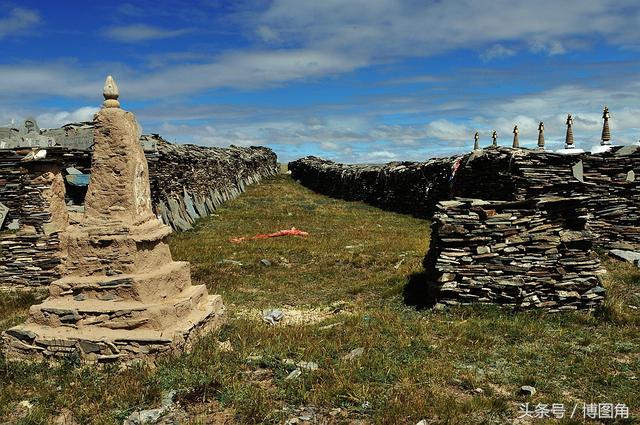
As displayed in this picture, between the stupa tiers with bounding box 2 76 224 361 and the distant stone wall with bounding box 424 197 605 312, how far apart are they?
14.2 ft

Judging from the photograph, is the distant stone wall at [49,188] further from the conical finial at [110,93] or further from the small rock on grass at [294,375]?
the small rock on grass at [294,375]

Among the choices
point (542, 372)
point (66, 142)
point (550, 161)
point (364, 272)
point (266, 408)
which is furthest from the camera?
point (66, 142)

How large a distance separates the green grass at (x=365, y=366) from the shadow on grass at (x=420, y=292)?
0.22 metres

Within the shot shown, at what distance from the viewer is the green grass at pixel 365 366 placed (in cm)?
495

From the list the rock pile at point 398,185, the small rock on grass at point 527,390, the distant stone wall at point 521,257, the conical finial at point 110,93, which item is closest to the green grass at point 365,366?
the small rock on grass at point 527,390

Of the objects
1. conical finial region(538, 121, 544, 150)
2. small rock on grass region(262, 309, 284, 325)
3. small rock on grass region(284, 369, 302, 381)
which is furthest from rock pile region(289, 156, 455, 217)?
small rock on grass region(284, 369, 302, 381)

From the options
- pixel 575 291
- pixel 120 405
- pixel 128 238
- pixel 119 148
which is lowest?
pixel 120 405

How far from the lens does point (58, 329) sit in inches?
250

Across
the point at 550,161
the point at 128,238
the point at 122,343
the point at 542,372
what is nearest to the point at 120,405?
the point at 122,343

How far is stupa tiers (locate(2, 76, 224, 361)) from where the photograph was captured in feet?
20.3

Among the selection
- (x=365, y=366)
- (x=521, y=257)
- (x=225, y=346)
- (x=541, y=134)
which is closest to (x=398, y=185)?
(x=541, y=134)

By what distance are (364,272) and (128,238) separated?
6.78 metres

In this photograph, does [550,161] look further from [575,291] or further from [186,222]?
[186,222]

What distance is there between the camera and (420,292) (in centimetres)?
993
